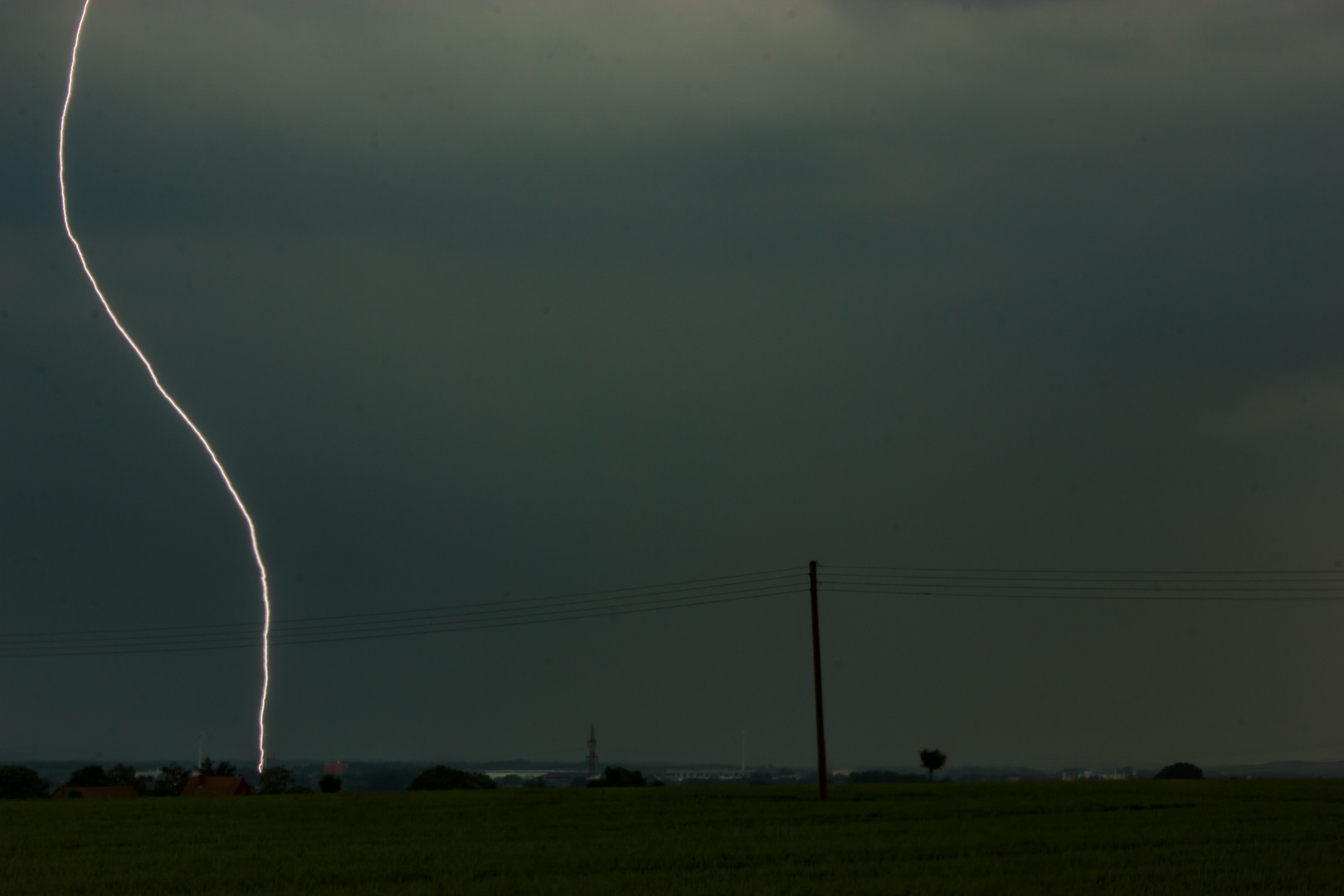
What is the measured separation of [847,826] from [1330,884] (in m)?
13.1

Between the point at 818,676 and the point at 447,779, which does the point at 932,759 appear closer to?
the point at 818,676

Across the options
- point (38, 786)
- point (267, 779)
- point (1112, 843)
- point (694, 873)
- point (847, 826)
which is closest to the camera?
point (694, 873)

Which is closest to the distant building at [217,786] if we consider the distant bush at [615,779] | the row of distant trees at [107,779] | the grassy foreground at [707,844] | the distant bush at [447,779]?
the row of distant trees at [107,779]

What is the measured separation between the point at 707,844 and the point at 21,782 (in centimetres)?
7137

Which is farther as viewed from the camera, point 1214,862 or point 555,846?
point 555,846

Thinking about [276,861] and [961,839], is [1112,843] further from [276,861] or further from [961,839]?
[276,861]

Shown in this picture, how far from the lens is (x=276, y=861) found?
2478cm

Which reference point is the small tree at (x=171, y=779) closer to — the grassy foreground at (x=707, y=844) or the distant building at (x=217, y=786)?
the distant building at (x=217, y=786)

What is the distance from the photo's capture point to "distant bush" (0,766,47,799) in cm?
8000

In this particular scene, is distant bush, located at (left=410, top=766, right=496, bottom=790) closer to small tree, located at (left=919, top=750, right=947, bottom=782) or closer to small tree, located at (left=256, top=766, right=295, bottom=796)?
small tree, located at (left=256, top=766, right=295, bottom=796)

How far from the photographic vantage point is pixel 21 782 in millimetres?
82375

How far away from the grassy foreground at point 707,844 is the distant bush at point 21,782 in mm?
41801

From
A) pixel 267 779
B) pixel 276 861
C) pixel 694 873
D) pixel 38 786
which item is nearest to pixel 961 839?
pixel 694 873

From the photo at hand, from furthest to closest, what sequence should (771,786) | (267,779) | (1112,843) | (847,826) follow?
(267,779), (771,786), (847,826), (1112,843)
